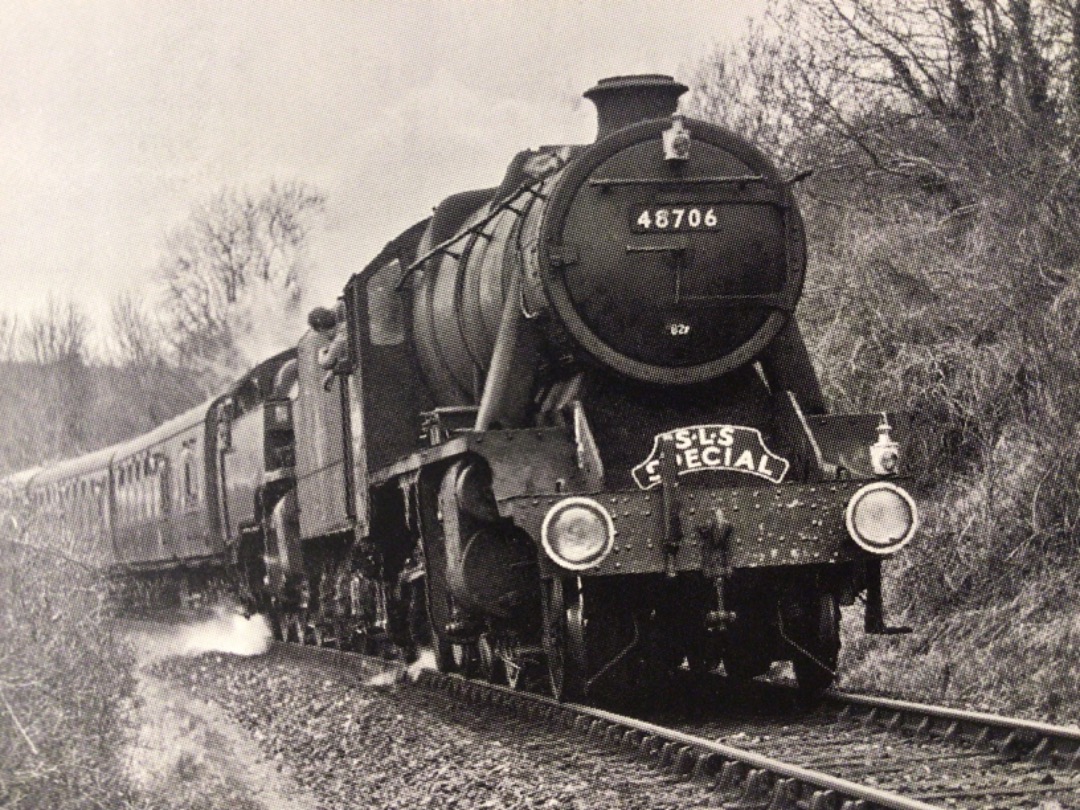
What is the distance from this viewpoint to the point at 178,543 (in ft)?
68.8

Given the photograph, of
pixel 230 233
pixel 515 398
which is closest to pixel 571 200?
pixel 515 398

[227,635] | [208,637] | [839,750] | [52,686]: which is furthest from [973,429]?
[208,637]

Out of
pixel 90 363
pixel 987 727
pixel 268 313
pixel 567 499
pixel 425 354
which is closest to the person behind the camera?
pixel 987 727

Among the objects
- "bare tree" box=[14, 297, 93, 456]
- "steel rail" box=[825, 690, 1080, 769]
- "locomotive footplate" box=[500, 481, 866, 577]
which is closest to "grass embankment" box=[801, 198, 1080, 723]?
"steel rail" box=[825, 690, 1080, 769]

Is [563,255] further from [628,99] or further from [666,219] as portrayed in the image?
[628,99]

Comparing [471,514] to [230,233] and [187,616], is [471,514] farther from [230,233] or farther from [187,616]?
[230,233]

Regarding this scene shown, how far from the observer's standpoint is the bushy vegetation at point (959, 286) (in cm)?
993

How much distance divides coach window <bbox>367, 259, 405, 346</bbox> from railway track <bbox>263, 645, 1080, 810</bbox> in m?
3.00

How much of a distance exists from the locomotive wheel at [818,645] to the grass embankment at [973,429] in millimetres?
575

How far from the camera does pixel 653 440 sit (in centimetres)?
867

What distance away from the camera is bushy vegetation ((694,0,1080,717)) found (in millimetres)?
9930

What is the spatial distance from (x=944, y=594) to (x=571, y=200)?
13.8 feet

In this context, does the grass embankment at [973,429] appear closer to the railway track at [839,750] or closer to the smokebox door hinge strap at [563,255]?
the railway track at [839,750]

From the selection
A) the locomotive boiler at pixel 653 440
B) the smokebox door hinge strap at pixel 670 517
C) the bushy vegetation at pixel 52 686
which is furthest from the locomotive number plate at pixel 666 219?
the bushy vegetation at pixel 52 686
